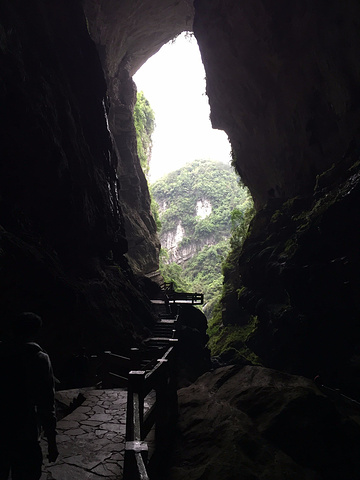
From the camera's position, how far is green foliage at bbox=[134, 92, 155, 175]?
112 feet

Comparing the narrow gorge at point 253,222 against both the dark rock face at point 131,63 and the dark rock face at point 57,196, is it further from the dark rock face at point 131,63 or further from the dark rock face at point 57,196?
the dark rock face at point 131,63

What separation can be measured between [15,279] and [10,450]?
4891 mm

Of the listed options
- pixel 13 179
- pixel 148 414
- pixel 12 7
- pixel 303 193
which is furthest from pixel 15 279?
pixel 303 193

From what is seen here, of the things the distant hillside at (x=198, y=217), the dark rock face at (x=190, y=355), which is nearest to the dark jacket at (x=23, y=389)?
the dark rock face at (x=190, y=355)

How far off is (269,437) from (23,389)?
394 cm

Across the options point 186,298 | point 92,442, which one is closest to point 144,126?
point 186,298

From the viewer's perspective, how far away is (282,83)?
49.1 ft

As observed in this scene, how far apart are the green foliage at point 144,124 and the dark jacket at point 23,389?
32.5 meters

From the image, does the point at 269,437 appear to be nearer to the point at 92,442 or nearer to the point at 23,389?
the point at 92,442

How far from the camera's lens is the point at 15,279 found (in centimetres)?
653

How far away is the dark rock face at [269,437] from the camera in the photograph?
3.94 m

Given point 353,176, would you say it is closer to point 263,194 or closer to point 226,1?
point 263,194

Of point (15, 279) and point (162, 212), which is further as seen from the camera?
point (162, 212)

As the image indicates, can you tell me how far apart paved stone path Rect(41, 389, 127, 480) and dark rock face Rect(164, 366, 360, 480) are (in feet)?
2.98
